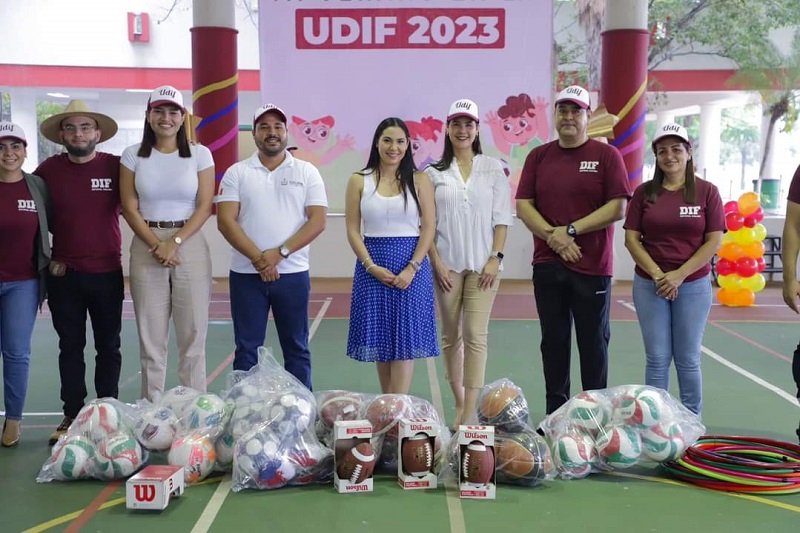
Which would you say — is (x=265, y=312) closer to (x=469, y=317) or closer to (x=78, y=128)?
(x=469, y=317)

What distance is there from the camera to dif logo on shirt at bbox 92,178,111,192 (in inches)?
194

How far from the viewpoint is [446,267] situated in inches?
199

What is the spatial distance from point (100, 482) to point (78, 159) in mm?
1855

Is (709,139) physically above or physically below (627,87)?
above

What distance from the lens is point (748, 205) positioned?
10.1 metres

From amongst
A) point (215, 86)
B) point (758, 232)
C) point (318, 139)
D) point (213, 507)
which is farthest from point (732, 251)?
point (213, 507)

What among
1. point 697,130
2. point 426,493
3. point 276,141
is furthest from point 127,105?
point 426,493

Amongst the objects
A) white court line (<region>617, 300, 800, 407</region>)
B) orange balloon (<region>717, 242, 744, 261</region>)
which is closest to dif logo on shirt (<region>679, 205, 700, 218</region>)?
white court line (<region>617, 300, 800, 407</region>)

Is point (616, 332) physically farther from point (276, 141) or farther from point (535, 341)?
point (276, 141)

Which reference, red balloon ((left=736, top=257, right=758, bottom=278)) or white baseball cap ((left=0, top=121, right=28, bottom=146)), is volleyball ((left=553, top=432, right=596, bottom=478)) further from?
red balloon ((left=736, top=257, right=758, bottom=278))

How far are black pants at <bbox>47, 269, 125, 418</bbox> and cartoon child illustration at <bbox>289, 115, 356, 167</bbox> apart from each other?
679 cm

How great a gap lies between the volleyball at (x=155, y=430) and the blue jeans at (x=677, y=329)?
104 inches

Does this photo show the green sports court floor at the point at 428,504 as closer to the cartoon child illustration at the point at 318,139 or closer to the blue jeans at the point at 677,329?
the blue jeans at the point at 677,329

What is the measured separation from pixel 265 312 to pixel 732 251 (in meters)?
7.09
